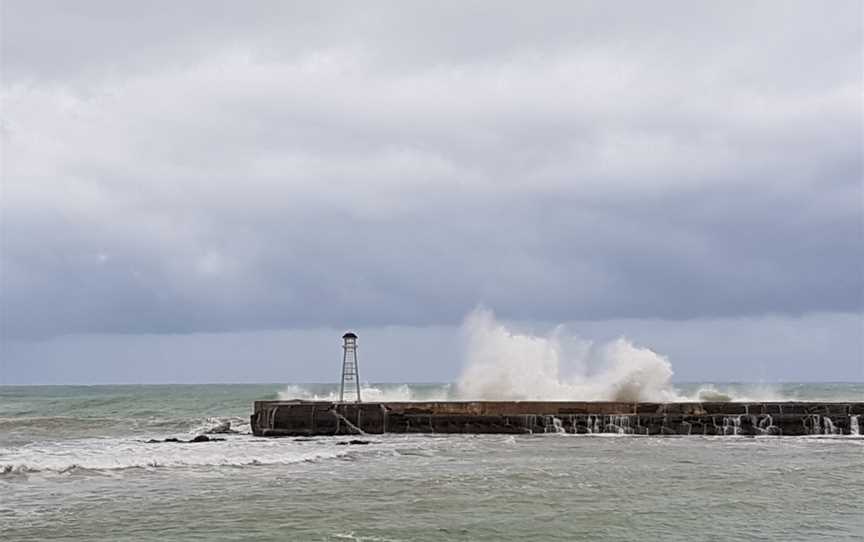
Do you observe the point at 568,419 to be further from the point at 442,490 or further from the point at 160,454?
the point at 160,454

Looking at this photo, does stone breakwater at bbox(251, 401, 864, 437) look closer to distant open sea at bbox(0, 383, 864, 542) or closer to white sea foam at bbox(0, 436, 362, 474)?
distant open sea at bbox(0, 383, 864, 542)

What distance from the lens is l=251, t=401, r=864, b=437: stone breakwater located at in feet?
86.7

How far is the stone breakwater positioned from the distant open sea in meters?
1.25

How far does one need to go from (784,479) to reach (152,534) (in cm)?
1187

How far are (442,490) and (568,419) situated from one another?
471 inches

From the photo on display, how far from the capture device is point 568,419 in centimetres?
2681

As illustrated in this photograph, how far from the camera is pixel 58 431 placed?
3316 cm

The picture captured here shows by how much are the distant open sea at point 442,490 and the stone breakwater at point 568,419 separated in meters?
1.25

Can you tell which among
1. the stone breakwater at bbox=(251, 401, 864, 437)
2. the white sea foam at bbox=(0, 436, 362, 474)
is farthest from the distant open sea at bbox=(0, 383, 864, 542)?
the stone breakwater at bbox=(251, 401, 864, 437)

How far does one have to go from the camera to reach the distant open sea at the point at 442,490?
12.3 m

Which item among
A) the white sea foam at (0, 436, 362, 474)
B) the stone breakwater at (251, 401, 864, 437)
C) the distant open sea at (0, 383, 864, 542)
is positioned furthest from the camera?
the stone breakwater at (251, 401, 864, 437)

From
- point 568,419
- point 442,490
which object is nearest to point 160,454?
point 442,490

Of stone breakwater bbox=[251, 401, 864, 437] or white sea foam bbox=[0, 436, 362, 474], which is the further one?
stone breakwater bbox=[251, 401, 864, 437]

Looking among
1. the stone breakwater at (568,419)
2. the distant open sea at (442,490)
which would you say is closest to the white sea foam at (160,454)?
the distant open sea at (442,490)
